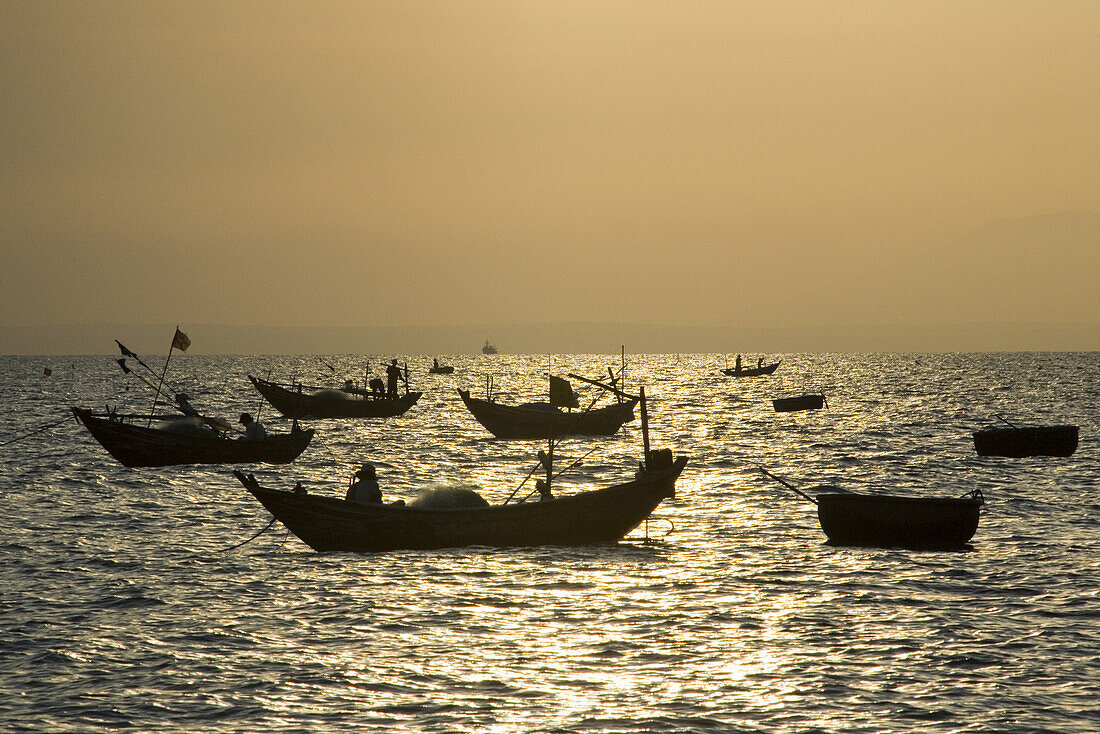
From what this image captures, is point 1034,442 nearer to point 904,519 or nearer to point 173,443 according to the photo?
point 904,519

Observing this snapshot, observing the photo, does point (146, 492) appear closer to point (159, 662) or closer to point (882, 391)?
point (159, 662)

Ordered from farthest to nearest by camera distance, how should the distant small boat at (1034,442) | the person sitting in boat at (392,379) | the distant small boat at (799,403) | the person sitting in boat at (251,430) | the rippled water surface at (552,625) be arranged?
1. the distant small boat at (799,403)
2. the person sitting in boat at (392,379)
3. the distant small boat at (1034,442)
4. the person sitting in boat at (251,430)
5. the rippled water surface at (552,625)

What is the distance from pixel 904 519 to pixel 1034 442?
30561mm

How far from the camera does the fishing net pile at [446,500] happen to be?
1080 inches

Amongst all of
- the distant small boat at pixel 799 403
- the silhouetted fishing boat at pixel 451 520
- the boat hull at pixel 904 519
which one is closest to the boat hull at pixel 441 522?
Result: the silhouetted fishing boat at pixel 451 520

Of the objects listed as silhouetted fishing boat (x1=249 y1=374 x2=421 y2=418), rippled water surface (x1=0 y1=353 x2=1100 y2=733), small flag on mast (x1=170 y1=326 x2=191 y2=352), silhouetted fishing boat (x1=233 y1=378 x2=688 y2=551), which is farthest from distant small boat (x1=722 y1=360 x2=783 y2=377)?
silhouetted fishing boat (x1=233 y1=378 x2=688 y2=551)

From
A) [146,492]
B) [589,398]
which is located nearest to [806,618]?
[146,492]

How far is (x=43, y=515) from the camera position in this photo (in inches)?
1396

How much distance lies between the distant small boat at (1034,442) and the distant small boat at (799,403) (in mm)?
50422

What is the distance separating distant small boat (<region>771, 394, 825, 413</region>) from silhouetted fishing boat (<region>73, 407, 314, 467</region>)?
64.8 metres

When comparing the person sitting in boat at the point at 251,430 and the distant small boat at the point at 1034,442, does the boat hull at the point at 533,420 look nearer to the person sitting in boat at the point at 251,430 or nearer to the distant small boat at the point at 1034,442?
the person sitting in boat at the point at 251,430

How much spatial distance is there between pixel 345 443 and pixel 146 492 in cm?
2957

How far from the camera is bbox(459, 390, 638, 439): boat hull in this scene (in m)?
70.2

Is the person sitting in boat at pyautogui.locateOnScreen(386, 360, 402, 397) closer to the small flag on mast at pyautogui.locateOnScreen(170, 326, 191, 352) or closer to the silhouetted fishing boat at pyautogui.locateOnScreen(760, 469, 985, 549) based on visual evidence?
the small flag on mast at pyautogui.locateOnScreen(170, 326, 191, 352)
